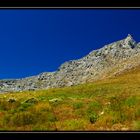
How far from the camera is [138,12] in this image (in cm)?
728

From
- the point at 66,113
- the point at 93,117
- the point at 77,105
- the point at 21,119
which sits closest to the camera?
the point at 21,119

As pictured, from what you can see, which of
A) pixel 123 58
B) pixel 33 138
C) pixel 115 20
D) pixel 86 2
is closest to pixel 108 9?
pixel 86 2

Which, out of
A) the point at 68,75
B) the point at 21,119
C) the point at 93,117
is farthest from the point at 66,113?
the point at 68,75

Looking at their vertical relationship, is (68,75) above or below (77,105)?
above

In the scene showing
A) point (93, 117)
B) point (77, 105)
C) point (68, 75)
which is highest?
point (68, 75)

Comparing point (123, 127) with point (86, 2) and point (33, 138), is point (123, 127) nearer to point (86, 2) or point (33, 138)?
point (33, 138)

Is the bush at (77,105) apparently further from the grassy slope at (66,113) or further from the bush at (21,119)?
the bush at (21,119)

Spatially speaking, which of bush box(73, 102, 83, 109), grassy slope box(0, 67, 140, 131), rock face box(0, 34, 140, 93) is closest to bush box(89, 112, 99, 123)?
grassy slope box(0, 67, 140, 131)

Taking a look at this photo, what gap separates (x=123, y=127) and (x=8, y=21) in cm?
276

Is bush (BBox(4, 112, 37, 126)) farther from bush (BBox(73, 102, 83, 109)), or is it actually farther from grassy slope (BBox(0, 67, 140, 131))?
bush (BBox(73, 102, 83, 109))

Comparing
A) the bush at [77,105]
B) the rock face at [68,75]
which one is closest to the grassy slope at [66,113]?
the bush at [77,105]

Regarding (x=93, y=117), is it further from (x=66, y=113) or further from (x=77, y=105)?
(x=77, y=105)

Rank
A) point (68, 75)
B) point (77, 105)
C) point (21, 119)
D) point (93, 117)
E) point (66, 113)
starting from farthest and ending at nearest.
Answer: point (68, 75), point (77, 105), point (66, 113), point (93, 117), point (21, 119)

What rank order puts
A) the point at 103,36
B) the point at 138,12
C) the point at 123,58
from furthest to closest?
1. the point at 123,58
2. the point at 103,36
3. the point at 138,12
